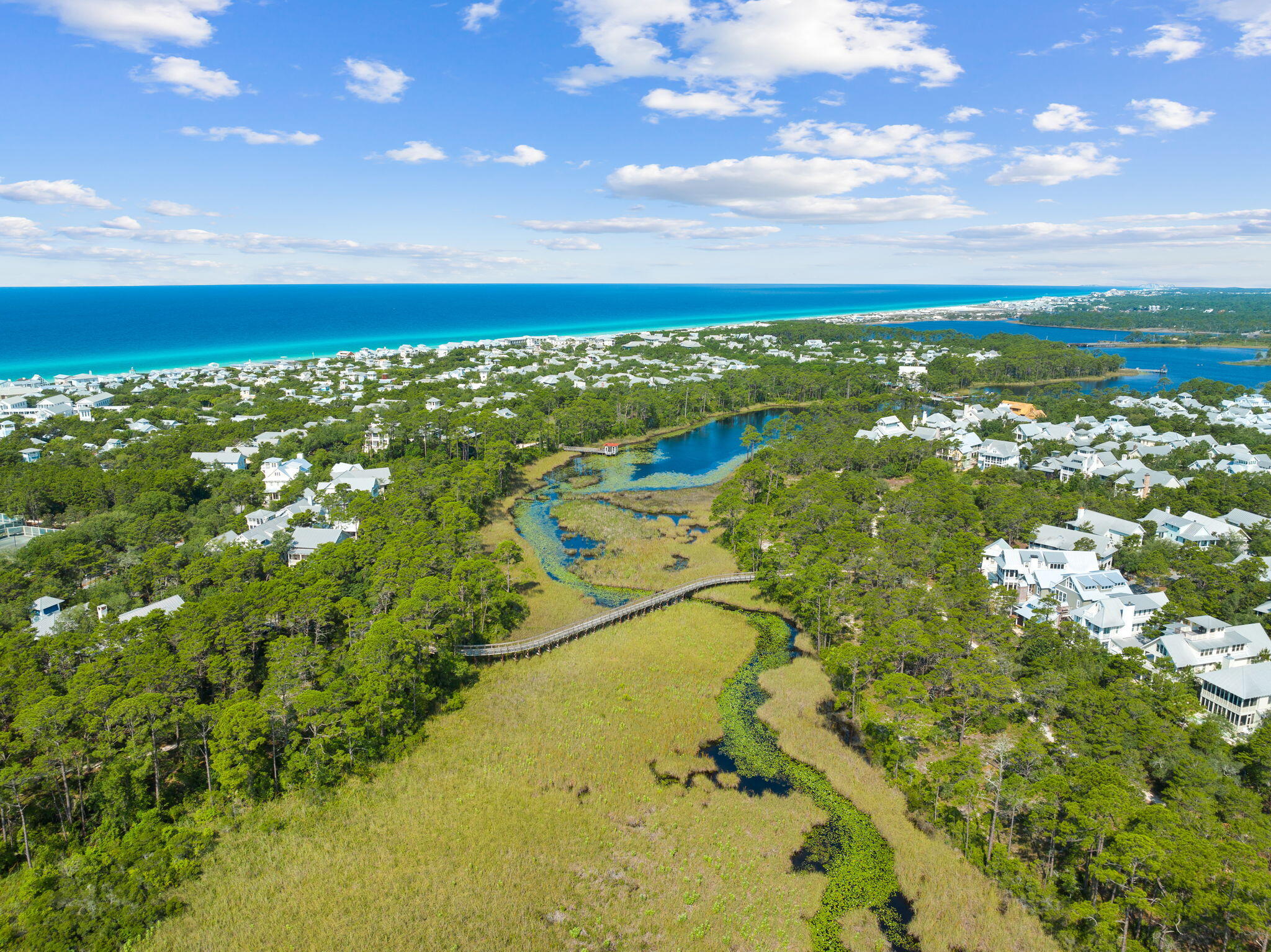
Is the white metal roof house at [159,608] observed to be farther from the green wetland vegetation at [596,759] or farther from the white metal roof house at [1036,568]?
the white metal roof house at [1036,568]

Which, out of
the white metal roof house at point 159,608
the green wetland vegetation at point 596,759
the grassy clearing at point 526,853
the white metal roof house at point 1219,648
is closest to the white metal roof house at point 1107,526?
the green wetland vegetation at point 596,759

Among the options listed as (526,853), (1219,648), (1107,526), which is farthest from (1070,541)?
(526,853)

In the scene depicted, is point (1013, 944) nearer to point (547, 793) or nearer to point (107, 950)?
point (547, 793)

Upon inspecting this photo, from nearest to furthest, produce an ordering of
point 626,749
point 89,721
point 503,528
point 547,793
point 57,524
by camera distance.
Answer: point 89,721 → point 547,793 → point 626,749 → point 57,524 → point 503,528

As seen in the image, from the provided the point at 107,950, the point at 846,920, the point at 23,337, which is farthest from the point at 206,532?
the point at 23,337

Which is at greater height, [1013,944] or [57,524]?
[57,524]

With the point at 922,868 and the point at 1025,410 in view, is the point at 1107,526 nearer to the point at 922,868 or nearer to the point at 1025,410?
the point at 922,868
